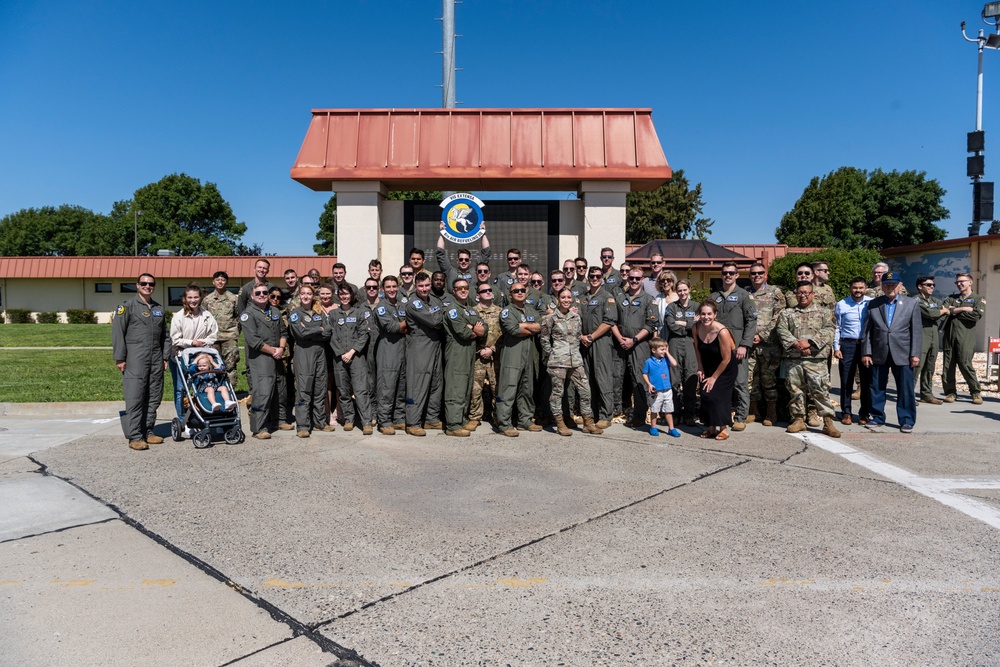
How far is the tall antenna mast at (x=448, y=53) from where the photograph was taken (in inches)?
585

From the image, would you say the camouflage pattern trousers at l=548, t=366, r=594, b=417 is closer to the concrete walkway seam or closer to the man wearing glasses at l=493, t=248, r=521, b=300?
the man wearing glasses at l=493, t=248, r=521, b=300

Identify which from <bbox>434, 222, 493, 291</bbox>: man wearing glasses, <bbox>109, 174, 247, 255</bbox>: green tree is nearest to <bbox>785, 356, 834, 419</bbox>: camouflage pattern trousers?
<bbox>434, 222, 493, 291</bbox>: man wearing glasses

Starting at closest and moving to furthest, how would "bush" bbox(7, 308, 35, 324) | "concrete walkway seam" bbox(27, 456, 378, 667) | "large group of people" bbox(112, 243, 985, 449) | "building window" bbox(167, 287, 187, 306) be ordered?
"concrete walkway seam" bbox(27, 456, 378, 667) → "large group of people" bbox(112, 243, 985, 449) → "bush" bbox(7, 308, 35, 324) → "building window" bbox(167, 287, 187, 306)

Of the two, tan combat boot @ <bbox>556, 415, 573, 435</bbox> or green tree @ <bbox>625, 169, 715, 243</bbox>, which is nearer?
tan combat boot @ <bbox>556, 415, 573, 435</bbox>

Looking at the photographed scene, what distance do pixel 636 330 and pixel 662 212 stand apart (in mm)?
40757

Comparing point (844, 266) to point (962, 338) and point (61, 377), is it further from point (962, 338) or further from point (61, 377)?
point (61, 377)

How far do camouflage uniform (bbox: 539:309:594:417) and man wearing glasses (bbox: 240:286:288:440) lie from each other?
10.0 feet

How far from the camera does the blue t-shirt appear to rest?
738cm

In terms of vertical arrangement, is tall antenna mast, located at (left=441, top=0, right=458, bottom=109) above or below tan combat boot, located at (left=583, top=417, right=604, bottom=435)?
above

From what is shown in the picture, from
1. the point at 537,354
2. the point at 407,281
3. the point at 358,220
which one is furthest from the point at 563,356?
the point at 358,220

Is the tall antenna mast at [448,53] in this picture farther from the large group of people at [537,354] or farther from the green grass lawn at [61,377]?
the large group of people at [537,354]

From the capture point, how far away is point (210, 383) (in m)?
7.19

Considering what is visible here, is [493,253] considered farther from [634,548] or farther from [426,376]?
[634,548]

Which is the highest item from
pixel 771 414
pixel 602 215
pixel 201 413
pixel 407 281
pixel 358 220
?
pixel 602 215
